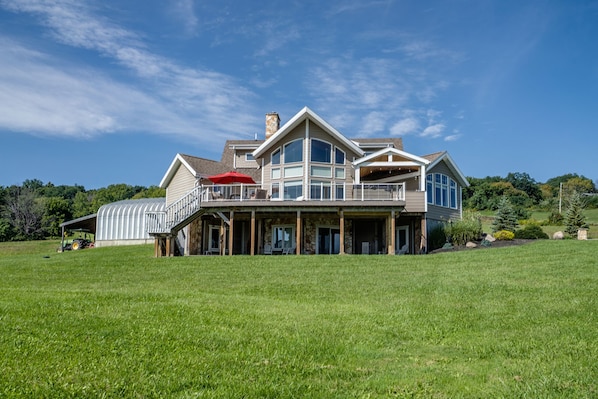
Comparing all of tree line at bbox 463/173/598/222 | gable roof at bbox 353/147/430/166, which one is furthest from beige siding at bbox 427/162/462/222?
tree line at bbox 463/173/598/222

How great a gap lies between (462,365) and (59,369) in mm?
4109

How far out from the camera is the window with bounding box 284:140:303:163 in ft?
80.7

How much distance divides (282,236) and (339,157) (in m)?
4.76

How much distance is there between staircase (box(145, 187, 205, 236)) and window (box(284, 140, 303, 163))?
177 inches

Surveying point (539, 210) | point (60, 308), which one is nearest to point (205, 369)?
point (60, 308)

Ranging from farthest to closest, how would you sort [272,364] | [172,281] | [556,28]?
[556,28] < [172,281] < [272,364]

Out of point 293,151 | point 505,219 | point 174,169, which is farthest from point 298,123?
point 505,219

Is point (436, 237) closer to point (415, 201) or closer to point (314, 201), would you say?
point (415, 201)

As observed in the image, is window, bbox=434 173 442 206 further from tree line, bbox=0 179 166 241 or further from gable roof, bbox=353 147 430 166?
tree line, bbox=0 179 166 241

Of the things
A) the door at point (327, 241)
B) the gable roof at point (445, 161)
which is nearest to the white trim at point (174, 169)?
the door at point (327, 241)

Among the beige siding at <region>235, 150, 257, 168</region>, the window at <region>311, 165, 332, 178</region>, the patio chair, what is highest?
the beige siding at <region>235, 150, 257, 168</region>

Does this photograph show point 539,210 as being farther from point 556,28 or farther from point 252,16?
point 252,16

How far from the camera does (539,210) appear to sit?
59500 mm

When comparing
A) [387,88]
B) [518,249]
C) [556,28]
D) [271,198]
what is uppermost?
[556,28]
